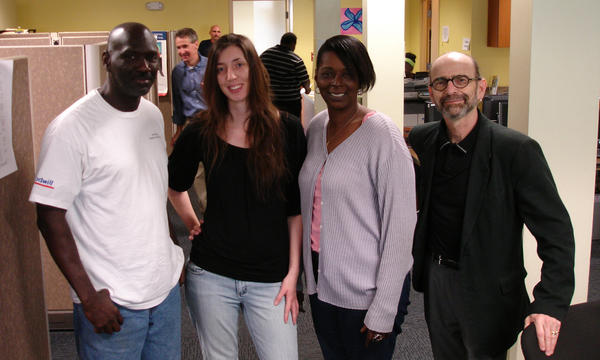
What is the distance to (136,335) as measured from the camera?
1.55 m

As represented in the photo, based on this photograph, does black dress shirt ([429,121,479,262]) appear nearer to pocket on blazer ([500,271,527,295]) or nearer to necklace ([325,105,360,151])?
pocket on blazer ([500,271,527,295])

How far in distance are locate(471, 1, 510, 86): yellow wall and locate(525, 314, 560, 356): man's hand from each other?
612cm

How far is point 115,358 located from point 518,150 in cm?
120

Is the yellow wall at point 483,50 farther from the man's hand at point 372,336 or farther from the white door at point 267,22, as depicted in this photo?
the white door at point 267,22

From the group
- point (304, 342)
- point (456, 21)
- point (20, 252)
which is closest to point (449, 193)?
point (20, 252)

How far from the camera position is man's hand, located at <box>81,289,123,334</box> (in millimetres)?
1438

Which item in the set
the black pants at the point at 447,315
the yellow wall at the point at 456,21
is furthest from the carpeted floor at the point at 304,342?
the yellow wall at the point at 456,21

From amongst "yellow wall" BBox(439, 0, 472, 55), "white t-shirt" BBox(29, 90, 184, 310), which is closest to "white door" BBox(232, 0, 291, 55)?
"yellow wall" BBox(439, 0, 472, 55)

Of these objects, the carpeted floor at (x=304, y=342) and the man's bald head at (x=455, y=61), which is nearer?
the man's bald head at (x=455, y=61)

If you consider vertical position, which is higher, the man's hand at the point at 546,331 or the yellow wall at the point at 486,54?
the yellow wall at the point at 486,54

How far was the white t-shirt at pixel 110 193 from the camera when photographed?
1386 mm

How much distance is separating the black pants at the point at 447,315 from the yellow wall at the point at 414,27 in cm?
880

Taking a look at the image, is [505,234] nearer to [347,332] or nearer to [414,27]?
[347,332]

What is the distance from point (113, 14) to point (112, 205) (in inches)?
411
